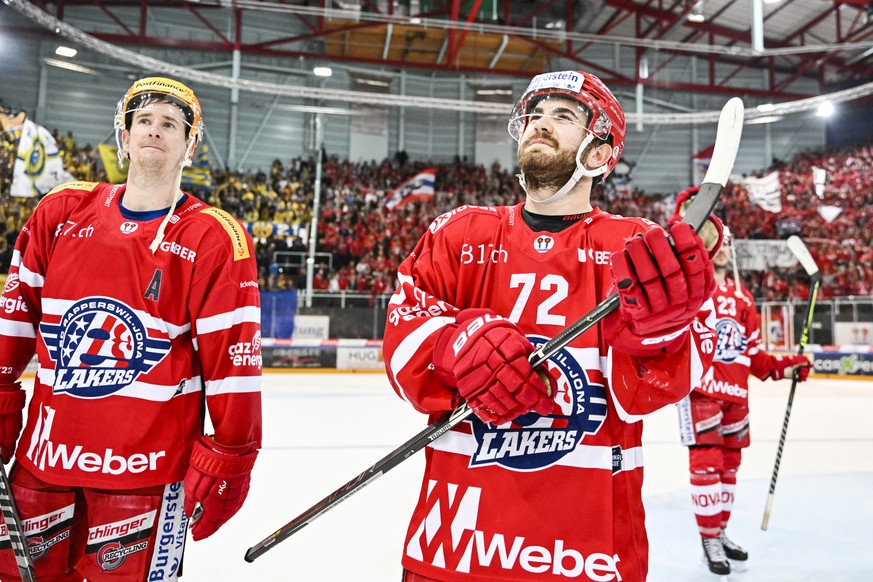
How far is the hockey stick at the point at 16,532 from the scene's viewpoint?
1494mm

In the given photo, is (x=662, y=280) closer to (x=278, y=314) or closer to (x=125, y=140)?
(x=125, y=140)

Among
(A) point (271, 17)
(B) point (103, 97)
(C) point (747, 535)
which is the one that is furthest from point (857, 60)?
(B) point (103, 97)

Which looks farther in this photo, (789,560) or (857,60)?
(857,60)

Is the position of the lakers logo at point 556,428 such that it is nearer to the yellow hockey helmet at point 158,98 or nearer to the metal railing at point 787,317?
the yellow hockey helmet at point 158,98

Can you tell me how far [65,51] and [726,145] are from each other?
16.9 meters

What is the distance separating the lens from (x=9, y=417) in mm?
1703

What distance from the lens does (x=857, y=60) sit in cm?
1723

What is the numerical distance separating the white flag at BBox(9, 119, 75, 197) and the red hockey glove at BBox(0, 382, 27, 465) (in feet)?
35.7

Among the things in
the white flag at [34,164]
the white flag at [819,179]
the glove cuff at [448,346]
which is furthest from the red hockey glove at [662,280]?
the white flag at [819,179]

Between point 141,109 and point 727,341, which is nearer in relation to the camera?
point 141,109

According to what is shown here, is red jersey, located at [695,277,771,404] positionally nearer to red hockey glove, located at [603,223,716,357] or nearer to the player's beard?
the player's beard

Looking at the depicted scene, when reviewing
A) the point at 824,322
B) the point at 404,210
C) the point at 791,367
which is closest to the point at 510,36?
the point at 404,210

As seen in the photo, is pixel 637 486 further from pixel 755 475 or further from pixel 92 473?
pixel 755 475

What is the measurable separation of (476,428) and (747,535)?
2.74 m
